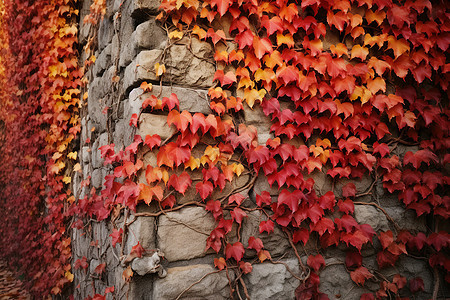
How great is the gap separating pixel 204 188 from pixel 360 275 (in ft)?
3.85

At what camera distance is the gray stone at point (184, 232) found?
1877 mm

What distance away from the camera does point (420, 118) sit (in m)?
2.38

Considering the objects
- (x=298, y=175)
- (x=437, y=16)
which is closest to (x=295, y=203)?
(x=298, y=175)

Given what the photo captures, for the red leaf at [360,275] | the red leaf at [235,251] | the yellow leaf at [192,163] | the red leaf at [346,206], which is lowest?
the red leaf at [360,275]

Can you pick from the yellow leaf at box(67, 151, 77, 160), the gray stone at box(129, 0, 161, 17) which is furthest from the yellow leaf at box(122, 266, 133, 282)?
the yellow leaf at box(67, 151, 77, 160)

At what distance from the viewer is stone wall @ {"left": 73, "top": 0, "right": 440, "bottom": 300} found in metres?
1.87

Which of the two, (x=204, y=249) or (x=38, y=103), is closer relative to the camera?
(x=204, y=249)

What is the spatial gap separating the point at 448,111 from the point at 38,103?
12.3ft

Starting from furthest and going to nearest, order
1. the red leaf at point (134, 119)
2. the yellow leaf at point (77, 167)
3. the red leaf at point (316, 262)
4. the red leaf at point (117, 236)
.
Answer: the yellow leaf at point (77, 167) → the red leaf at point (316, 262) → the red leaf at point (117, 236) → the red leaf at point (134, 119)

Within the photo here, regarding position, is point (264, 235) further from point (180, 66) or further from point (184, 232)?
point (180, 66)

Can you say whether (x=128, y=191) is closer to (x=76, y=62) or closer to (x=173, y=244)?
(x=173, y=244)

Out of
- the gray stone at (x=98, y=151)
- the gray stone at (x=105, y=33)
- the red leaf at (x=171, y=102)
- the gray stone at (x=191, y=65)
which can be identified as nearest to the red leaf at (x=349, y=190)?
the gray stone at (x=191, y=65)

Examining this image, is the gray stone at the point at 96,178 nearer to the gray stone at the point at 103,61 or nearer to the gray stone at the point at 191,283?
the gray stone at the point at 103,61

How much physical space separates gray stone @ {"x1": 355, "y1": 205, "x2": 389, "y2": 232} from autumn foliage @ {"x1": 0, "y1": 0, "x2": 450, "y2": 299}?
5 centimetres
